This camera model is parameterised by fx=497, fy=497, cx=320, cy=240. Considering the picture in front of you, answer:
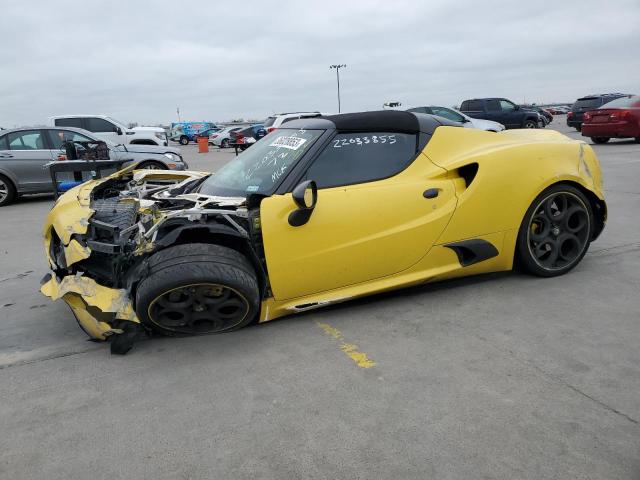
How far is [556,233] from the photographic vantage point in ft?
12.3

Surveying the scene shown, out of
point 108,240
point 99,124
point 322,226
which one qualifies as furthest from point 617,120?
point 108,240

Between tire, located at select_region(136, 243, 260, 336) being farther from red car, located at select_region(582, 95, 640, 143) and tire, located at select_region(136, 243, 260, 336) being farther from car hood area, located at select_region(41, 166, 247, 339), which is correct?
red car, located at select_region(582, 95, 640, 143)

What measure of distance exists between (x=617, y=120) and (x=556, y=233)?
1241cm

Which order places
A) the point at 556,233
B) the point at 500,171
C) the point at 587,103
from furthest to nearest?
the point at 587,103 → the point at 556,233 → the point at 500,171

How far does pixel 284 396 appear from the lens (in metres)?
2.41

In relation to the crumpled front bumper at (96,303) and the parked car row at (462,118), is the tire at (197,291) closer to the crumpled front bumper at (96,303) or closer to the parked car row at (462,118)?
the crumpled front bumper at (96,303)

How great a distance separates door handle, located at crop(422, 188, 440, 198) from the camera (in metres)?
3.25

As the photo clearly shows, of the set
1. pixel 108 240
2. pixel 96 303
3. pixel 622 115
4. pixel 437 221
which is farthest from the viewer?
pixel 622 115

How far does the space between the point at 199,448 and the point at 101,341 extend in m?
1.35

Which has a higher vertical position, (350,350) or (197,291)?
(197,291)

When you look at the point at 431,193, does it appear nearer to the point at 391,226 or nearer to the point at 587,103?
the point at 391,226

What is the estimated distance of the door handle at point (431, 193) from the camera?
325 centimetres

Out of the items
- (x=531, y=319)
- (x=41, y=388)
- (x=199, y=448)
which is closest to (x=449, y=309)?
(x=531, y=319)

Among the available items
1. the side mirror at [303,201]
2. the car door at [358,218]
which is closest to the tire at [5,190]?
the car door at [358,218]
